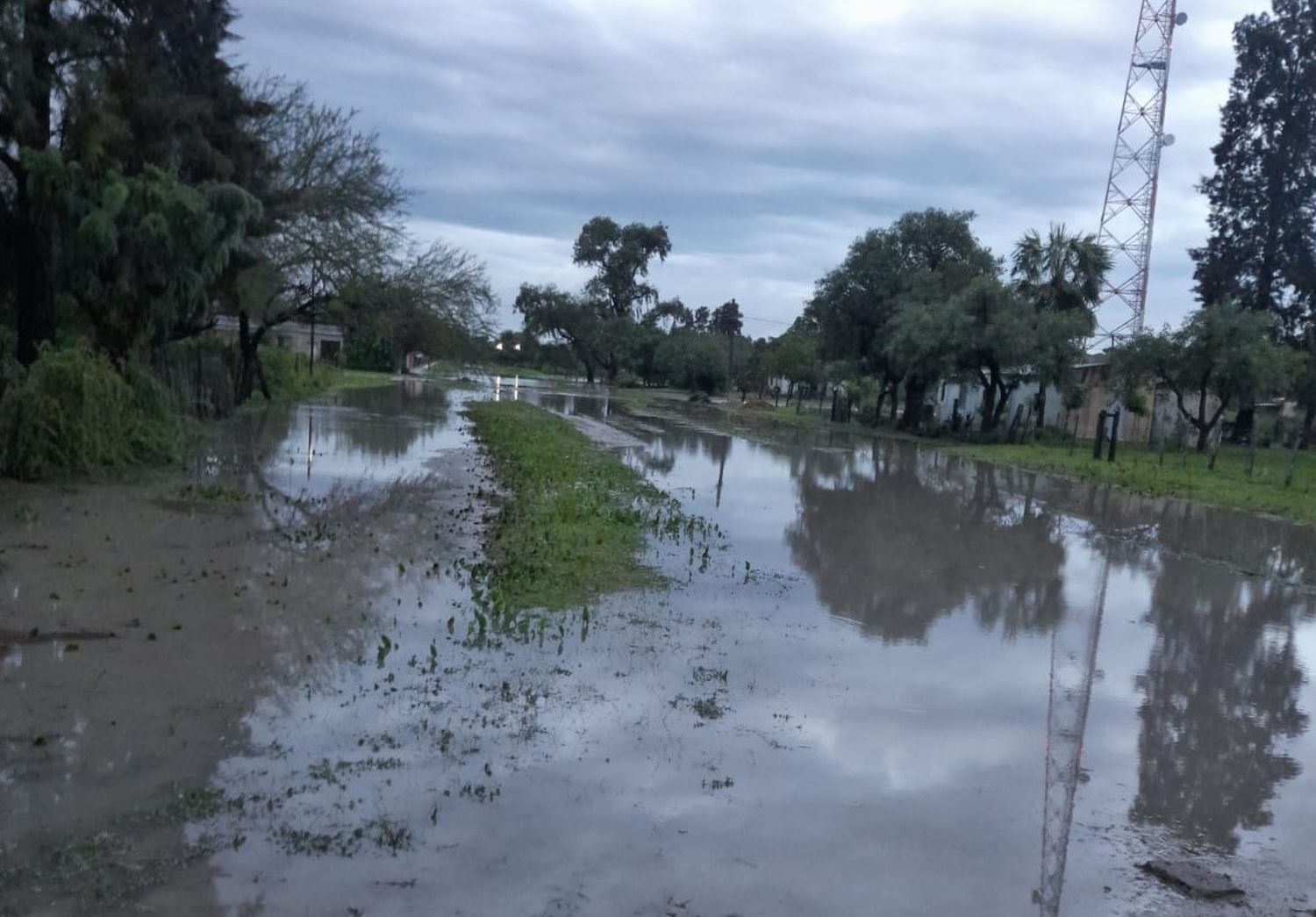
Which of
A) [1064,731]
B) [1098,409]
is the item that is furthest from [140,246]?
[1098,409]

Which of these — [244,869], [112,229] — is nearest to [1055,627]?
[244,869]

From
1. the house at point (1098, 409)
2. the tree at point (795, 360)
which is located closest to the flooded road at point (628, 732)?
the house at point (1098, 409)

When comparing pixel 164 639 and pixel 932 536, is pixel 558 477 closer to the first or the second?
pixel 932 536

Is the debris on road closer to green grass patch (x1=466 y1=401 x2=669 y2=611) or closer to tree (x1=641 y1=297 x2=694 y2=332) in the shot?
green grass patch (x1=466 y1=401 x2=669 y2=611)

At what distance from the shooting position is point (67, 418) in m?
15.5

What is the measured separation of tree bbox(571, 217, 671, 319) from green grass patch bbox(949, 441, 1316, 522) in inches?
2743

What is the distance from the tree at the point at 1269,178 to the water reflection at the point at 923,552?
2779 cm

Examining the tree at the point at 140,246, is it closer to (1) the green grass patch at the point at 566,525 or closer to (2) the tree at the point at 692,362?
(1) the green grass patch at the point at 566,525

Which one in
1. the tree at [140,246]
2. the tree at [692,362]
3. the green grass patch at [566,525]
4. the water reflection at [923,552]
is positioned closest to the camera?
the green grass patch at [566,525]

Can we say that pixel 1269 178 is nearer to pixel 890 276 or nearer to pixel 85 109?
pixel 890 276

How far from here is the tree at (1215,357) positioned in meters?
36.8

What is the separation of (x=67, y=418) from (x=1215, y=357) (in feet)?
111

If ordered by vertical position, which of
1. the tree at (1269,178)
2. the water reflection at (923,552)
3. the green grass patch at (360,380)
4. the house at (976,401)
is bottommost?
the water reflection at (923,552)

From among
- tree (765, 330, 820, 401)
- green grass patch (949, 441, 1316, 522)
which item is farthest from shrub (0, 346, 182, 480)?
tree (765, 330, 820, 401)
